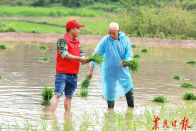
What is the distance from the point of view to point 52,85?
973cm

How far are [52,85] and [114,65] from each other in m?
2.78

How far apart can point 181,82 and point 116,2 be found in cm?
4403

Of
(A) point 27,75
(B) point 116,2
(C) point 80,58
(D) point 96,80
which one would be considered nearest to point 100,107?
(C) point 80,58

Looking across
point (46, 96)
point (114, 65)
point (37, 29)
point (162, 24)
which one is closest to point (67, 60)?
point (114, 65)

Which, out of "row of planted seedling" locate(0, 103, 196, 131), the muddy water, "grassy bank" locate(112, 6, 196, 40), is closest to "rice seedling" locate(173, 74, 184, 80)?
the muddy water

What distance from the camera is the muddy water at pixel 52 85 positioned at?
7184mm

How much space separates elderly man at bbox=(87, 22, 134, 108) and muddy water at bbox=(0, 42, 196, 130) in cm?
36

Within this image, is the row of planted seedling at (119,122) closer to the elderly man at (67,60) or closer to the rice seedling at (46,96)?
the elderly man at (67,60)

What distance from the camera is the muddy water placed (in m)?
7.18

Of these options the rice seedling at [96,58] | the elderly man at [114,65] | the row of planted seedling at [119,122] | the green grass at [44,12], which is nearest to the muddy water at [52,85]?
the row of planted seedling at [119,122]

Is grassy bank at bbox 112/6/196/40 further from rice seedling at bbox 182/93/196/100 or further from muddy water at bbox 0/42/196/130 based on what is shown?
rice seedling at bbox 182/93/196/100

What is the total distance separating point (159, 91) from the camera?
9.39m

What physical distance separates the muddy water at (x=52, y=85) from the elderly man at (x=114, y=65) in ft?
1.17

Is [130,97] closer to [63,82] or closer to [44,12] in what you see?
[63,82]
